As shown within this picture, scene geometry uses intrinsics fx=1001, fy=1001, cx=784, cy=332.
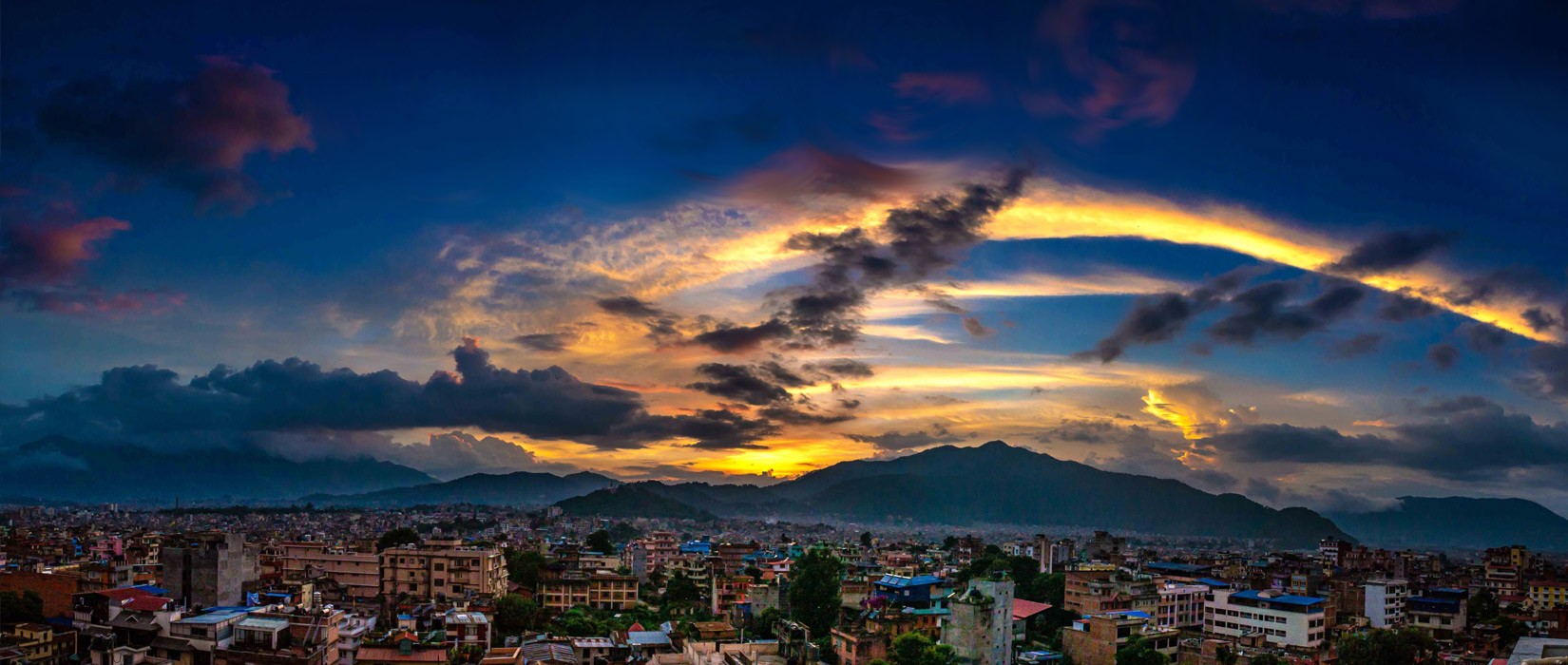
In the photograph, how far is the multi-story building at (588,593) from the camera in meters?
47.4

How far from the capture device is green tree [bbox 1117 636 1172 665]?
119 ft

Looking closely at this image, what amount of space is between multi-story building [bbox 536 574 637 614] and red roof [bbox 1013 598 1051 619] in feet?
60.2

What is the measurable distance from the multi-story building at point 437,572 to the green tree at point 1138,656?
83.9ft

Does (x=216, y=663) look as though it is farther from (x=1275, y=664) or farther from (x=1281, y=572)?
(x=1281, y=572)

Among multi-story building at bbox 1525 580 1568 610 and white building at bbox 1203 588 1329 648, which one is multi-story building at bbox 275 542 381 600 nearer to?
white building at bbox 1203 588 1329 648

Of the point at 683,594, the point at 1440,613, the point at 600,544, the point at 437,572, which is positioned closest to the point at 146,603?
the point at 437,572

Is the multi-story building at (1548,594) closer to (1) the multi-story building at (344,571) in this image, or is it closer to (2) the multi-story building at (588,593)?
(2) the multi-story building at (588,593)

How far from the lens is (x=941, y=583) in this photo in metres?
46.8

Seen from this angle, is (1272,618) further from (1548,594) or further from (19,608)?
(19,608)

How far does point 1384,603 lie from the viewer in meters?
46.4

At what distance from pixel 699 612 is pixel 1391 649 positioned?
29.0 meters

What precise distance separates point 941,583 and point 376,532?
71594mm

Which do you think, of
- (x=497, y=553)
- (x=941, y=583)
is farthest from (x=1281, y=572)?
(x=497, y=553)

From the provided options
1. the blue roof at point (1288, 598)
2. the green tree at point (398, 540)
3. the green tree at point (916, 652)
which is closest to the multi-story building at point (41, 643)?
the green tree at point (398, 540)
